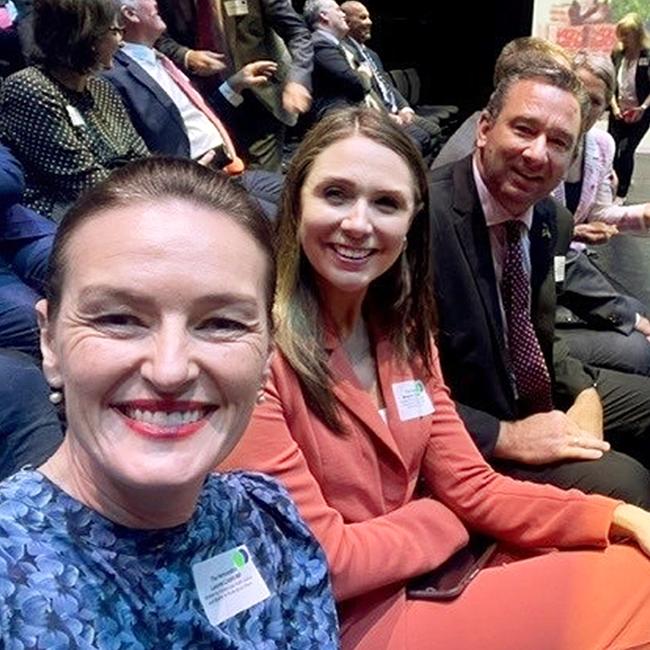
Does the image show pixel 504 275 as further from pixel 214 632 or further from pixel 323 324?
pixel 214 632

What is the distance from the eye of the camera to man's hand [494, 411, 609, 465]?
1951 mm

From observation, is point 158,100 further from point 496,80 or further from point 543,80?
point 543,80

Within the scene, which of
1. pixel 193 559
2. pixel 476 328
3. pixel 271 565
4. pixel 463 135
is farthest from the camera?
pixel 463 135

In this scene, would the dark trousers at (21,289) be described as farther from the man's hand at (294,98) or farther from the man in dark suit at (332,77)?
the man in dark suit at (332,77)

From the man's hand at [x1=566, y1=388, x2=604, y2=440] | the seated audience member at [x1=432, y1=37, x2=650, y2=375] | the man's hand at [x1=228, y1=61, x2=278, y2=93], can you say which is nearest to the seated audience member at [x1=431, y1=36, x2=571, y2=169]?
the seated audience member at [x1=432, y1=37, x2=650, y2=375]

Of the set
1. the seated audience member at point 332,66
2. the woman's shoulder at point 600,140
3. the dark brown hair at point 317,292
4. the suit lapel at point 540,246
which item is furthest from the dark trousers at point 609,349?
the seated audience member at point 332,66

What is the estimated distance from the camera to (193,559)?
0.93 metres

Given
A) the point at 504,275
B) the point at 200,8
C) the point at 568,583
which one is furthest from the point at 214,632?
the point at 200,8

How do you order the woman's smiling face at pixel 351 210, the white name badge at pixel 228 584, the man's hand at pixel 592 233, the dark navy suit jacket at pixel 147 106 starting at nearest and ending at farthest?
the white name badge at pixel 228 584 < the woman's smiling face at pixel 351 210 < the man's hand at pixel 592 233 < the dark navy suit jacket at pixel 147 106

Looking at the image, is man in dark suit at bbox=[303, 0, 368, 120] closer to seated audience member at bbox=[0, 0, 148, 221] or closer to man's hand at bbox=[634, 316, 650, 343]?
seated audience member at bbox=[0, 0, 148, 221]

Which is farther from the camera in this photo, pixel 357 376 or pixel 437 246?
pixel 437 246

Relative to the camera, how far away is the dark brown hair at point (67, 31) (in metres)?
2.65

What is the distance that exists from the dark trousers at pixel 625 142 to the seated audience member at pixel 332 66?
2.75 metres

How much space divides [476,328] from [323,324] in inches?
23.6
